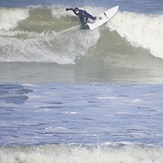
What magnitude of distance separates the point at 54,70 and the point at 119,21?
12.8 ft

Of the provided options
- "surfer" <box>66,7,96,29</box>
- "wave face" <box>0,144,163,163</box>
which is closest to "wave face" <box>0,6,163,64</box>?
"surfer" <box>66,7,96,29</box>

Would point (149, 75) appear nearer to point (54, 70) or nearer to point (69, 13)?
point (54, 70)

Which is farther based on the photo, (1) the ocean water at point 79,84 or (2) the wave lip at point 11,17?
(2) the wave lip at point 11,17

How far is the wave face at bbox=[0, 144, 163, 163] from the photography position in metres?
6.55

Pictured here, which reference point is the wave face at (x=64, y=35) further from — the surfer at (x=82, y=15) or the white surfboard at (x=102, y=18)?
the surfer at (x=82, y=15)

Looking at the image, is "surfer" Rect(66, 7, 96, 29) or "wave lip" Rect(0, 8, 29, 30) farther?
"wave lip" Rect(0, 8, 29, 30)

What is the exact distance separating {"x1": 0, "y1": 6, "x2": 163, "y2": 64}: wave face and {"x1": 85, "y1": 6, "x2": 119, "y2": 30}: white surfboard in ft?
0.54

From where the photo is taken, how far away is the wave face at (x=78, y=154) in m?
6.55

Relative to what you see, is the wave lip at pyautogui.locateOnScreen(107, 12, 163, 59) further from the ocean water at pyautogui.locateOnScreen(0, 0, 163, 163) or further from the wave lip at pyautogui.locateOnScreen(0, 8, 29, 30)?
the wave lip at pyautogui.locateOnScreen(0, 8, 29, 30)

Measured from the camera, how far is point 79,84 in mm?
10102

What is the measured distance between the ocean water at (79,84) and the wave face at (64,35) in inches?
1.0

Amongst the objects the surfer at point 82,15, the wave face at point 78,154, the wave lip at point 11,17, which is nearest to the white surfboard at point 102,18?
the surfer at point 82,15

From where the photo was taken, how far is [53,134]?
7.39m

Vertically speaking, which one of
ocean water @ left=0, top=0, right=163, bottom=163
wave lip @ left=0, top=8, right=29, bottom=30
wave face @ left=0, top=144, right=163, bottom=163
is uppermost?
wave lip @ left=0, top=8, right=29, bottom=30
